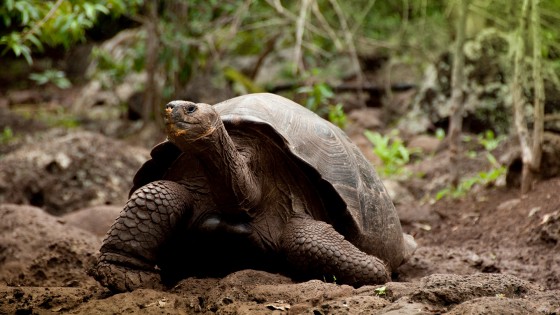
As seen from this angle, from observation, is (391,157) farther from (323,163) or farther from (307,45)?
(323,163)

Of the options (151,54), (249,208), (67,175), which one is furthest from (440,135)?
(249,208)

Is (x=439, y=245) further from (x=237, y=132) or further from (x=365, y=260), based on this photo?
(x=237, y=132)

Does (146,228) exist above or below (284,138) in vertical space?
below

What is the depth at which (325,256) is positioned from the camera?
3.05m

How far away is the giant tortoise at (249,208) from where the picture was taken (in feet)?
9.54

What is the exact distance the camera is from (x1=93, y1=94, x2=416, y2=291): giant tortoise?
2.91 metres

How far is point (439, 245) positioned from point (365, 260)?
6.44 ft

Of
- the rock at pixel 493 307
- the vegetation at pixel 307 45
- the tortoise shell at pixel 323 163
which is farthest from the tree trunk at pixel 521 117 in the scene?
the rock at pixel 493 307

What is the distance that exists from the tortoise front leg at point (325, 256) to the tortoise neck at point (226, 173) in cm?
25

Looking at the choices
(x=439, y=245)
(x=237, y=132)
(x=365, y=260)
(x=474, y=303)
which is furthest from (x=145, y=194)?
(x=439, y=245)

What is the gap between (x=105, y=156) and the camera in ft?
22.2

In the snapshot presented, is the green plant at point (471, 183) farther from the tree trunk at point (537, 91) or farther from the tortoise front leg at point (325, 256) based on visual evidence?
the tortoise front leg at point (325, 256)

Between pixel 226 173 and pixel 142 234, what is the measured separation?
1.46 ft

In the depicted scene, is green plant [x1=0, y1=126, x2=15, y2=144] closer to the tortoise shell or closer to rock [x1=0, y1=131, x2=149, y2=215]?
rock [x1=0, y1=131, x2=149, y2=215]
